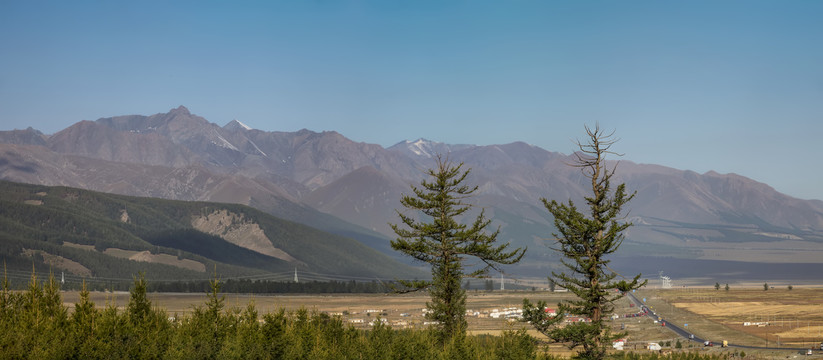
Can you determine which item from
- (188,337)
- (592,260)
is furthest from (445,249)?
(188,337)

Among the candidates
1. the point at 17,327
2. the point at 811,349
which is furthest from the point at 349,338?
the point at 811,349

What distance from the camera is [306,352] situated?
210 feet

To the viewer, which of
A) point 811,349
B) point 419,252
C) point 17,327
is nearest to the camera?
point 17,327

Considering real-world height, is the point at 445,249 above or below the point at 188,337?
above

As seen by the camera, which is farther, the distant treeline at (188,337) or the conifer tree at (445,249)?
the conifer tree at (445,249)

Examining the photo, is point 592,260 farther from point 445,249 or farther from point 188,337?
point 188,337

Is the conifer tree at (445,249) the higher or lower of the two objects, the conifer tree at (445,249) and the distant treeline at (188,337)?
the higher

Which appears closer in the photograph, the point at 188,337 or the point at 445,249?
the point at 188,337

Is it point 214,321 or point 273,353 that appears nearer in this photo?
point 273,353

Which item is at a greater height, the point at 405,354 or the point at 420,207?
the point at 420,207

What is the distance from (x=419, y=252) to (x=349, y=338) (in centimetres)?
1066

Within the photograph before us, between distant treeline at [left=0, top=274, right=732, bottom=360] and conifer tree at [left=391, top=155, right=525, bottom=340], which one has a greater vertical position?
conifer tree at [left=391, top=155, right=525, bottom=340]

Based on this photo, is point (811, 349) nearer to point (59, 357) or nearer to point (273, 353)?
point (273, 353)

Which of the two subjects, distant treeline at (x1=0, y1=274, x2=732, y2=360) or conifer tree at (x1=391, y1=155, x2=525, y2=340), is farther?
conifer tree at (x1=391, y1=155, x2=525, y2=340)
